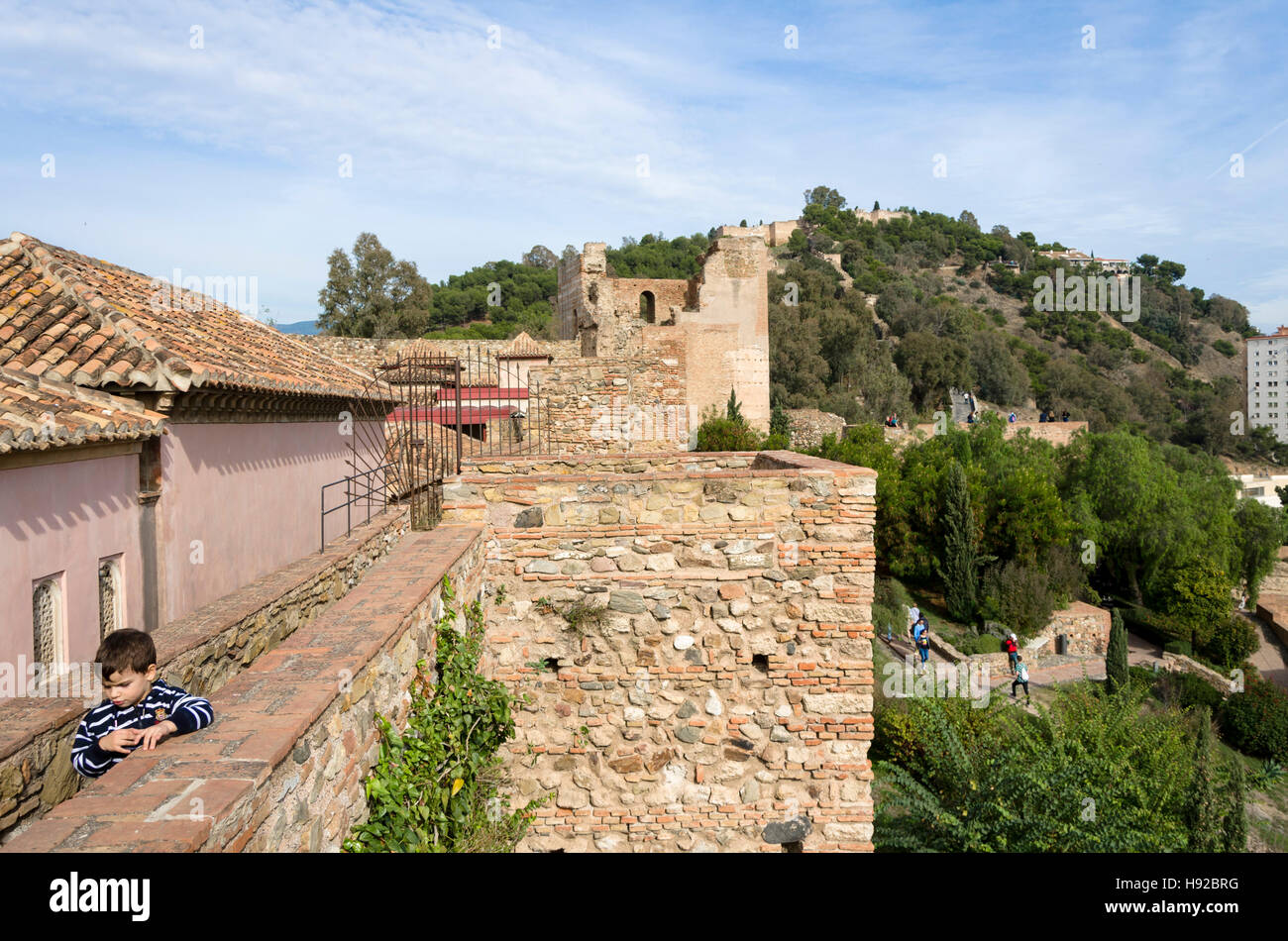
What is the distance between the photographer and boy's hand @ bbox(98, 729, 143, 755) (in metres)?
2.53

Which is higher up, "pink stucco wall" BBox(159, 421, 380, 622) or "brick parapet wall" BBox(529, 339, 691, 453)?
"brick parapet wall" BBox(529, 339, 691, 453)

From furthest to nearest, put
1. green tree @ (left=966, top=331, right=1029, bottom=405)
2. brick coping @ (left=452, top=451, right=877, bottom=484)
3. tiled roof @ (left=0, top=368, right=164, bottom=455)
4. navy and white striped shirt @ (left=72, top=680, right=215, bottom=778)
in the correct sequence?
green tree @ (left=966, top=331, right=1029, bottom=405), brick coping @ (left=452, top=451, right=877, bottom=484), tiled roof @ (left=0, top=368, right=164, bottom=455), navy and white striped shirt @ (left=72, top=680, right=215, bottom=778)

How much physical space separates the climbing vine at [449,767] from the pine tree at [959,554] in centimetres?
2286

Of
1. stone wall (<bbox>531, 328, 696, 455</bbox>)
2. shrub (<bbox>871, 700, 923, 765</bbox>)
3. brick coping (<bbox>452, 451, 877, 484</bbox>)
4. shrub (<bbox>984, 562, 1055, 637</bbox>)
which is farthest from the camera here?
shrub (<bbox>984, 562, 1055, 637</bbox>)

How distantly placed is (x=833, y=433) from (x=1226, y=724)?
14132 millimetres

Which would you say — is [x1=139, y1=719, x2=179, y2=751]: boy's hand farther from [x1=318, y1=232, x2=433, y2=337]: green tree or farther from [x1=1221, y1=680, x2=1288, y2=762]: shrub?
[x1=318, y1=232, x2=433, y2=337]: green tree

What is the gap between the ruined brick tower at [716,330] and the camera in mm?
25547

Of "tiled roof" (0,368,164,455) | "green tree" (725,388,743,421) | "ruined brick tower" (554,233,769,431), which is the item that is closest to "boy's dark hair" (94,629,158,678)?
"tiled roof" (0,368,164,455)

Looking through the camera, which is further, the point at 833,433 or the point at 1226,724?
the point at 833,433

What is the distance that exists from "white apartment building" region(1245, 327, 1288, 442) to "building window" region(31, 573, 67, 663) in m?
71.4

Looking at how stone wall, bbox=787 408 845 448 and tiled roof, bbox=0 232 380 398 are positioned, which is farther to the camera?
stone wall, bbox=787 408 845 448
